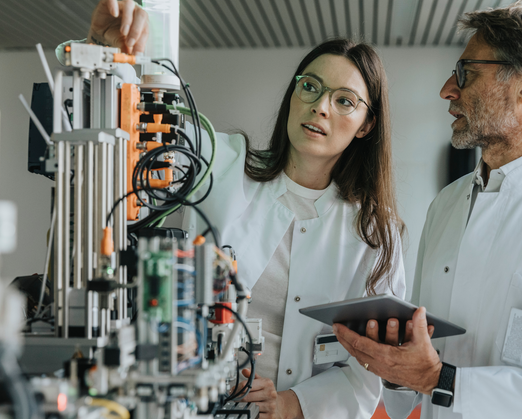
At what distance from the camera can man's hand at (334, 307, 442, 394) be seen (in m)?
1.43

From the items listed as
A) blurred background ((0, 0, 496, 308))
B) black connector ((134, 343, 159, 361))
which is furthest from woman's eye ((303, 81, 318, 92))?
blurred background ((0, 0, 496, 308))

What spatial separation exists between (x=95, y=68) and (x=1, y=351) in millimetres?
666

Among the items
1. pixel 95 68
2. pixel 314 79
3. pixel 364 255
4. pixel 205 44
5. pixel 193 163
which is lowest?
pixel 364 255

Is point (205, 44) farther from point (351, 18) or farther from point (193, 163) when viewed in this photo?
point (193, 163)

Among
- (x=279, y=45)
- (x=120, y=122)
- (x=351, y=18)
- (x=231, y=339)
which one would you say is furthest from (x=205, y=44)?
(x=231, y=339)

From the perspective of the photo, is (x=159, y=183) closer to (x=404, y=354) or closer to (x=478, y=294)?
(x=404, y=354)

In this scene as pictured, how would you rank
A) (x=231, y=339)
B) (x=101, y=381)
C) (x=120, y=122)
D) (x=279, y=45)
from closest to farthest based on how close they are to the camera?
(x=101, y=381), (x=231, y=339), (x=120, y=122), (x=279, y=45)

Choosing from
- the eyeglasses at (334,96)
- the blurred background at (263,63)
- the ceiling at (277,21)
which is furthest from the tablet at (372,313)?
the ceiling at (277,21)

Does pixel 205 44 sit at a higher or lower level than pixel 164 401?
higher

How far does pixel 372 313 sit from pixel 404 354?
0.17 metres

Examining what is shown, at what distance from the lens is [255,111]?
19.3ft

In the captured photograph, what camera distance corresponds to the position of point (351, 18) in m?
4.82

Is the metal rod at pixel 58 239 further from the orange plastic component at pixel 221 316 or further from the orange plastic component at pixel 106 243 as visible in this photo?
the orange plastic component at pixel 221 316

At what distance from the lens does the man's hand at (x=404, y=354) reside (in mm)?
1427
